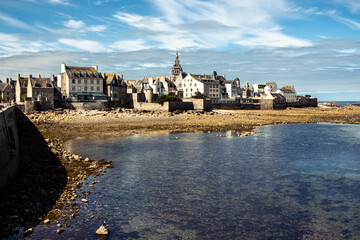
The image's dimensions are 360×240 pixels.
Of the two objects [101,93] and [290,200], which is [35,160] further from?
[101,93]

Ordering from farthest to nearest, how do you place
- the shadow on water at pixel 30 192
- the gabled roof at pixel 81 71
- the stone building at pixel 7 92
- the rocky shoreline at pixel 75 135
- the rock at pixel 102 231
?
the stone building at pixel 7 92
the gabled roof at pixel 81 71
the rocky shoreline at pixel 75 135
the shadow on water at pixel 30 192
the rock at pixel 102 231

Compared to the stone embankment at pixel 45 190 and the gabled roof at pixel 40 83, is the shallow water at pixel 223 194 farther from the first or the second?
the gabled roof at pixel 40 83

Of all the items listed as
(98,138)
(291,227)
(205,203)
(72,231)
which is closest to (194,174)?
(205,203)

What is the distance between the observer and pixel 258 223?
1403 cm

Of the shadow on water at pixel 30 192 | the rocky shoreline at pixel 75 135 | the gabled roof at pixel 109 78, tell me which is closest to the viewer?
the shadow on water at pixel 30 192

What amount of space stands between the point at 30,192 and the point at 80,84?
207 ft

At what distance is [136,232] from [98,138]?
26.0m

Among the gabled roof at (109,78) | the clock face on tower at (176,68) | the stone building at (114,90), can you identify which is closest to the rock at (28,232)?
the stone building at (114,90)

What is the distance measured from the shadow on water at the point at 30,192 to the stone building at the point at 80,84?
1976 inches

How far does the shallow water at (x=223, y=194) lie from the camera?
43.8 ft

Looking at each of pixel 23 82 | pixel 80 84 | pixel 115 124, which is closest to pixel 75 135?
pixel 115 124

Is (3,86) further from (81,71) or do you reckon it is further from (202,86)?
(202,86)

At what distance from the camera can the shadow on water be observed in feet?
42.8

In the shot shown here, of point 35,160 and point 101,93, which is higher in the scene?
point 101,93
